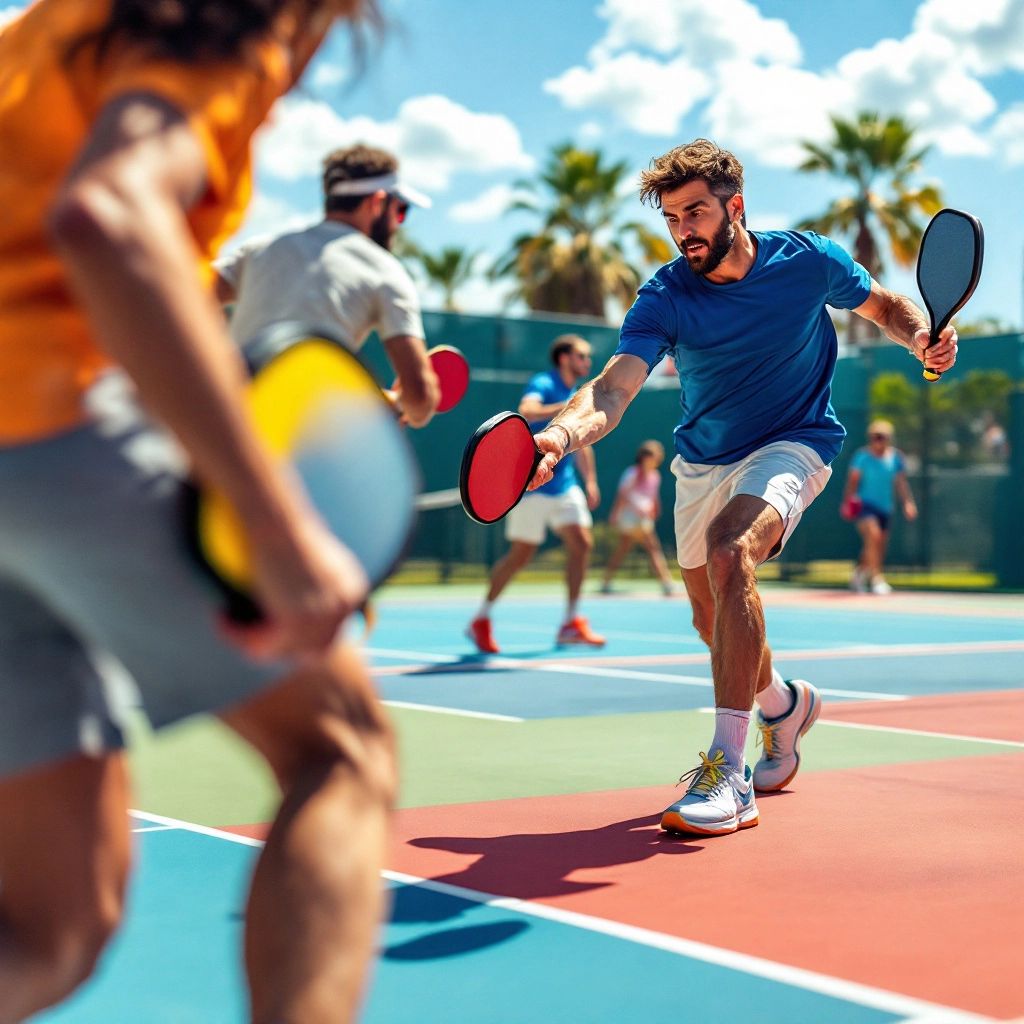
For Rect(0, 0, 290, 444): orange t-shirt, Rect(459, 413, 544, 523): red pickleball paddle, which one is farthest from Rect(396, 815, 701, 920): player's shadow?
Rect(0, 0, 290, 444): orange t-shirt

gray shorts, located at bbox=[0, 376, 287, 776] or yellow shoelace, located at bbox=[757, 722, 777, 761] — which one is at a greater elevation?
gray shorts, located at bbox=[0, 376, 287, 776]

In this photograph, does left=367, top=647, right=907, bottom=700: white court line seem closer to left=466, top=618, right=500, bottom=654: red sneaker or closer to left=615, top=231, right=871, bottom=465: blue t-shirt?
left=466, top=618, right=500, bottom=654: red sneaker

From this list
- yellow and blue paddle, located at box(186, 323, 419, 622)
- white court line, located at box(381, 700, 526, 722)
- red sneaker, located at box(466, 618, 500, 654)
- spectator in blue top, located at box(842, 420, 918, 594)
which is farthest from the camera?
spectator in blue top, located at box(842, 420, 918, 594)

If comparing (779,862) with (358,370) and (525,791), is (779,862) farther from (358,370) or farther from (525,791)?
(358,370)

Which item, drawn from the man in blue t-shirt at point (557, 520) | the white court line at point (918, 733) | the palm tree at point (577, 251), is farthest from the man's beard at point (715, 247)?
the palm tree at point (577, 251)

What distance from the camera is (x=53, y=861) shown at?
6.77 ft

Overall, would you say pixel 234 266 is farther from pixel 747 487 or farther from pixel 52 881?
pixel 52 881

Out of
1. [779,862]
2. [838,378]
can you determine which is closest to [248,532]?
[779,862]

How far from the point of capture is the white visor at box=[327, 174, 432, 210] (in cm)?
544

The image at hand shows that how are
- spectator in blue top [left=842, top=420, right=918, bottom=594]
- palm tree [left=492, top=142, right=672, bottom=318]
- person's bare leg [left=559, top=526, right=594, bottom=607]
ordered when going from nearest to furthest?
person's bare leg [left=559, top=526, right=594, bottom=607], spectator in blue top [left=842, top=420, right=918, bottom=594], palm tree [left=492, top=142, right=672, bottom=318]

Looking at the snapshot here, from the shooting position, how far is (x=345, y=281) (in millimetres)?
5203

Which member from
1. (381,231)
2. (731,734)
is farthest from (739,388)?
(381,231)

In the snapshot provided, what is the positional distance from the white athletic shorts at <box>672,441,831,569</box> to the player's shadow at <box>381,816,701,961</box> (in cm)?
100

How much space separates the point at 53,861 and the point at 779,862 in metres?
2.71
